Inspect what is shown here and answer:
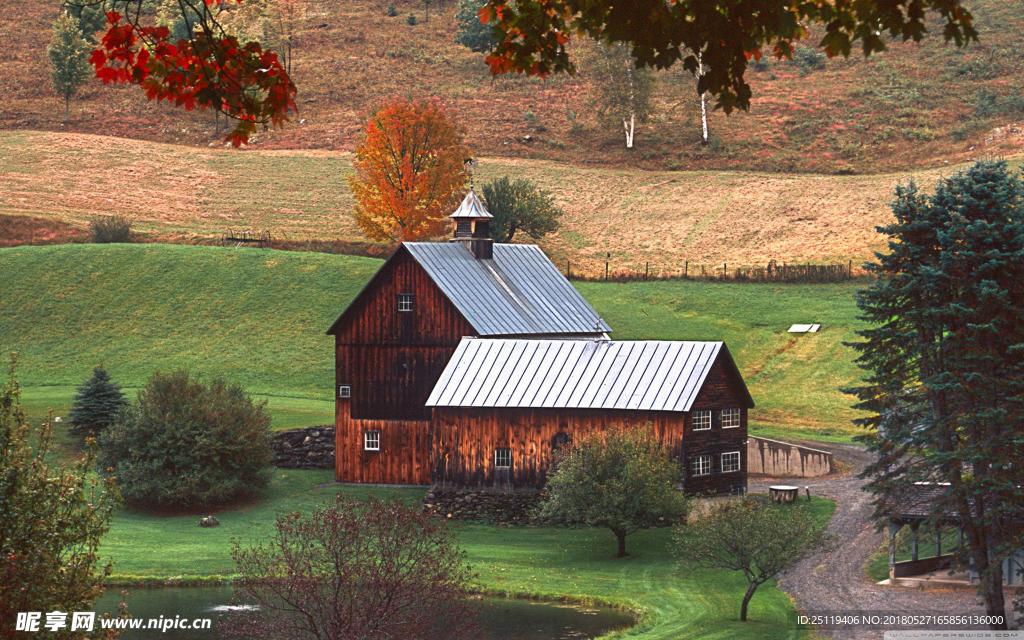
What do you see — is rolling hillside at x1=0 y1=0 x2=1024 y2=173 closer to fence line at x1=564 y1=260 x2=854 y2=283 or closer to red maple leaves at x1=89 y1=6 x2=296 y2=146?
fence line at x1=564 y1=260 x2=854 y2=283

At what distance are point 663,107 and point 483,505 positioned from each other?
250 feet

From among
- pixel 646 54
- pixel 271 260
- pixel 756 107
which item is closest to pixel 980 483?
pixel 646 54

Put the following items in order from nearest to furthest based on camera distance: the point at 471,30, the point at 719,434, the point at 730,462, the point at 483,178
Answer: the point at 719,434 → the point at 730,462 → the point at 483,178 → the point at 471,30

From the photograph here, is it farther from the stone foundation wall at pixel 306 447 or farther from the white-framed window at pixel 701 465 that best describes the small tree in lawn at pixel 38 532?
the stone foundation wall at pixel 306 447

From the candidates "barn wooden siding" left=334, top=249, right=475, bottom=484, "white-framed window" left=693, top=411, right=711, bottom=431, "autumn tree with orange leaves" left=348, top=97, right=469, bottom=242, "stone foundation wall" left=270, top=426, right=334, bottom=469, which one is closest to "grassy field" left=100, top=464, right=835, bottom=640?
"barn wooden siding" left=334, top=249, right=475, bottom=484

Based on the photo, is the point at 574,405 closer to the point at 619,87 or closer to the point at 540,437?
the point at 540,437

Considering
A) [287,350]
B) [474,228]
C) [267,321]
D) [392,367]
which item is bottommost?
[392,367]

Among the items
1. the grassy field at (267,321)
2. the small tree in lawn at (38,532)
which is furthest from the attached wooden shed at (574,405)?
the small tree in lawn at (38,532)

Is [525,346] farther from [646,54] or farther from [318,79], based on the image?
[318,79]

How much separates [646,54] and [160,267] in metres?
67.3

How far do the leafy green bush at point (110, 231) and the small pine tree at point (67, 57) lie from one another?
985 inches

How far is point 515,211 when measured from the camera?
257 ft

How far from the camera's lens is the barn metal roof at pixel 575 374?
124 ft

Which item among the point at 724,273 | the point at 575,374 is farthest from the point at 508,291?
the point at 724,273
